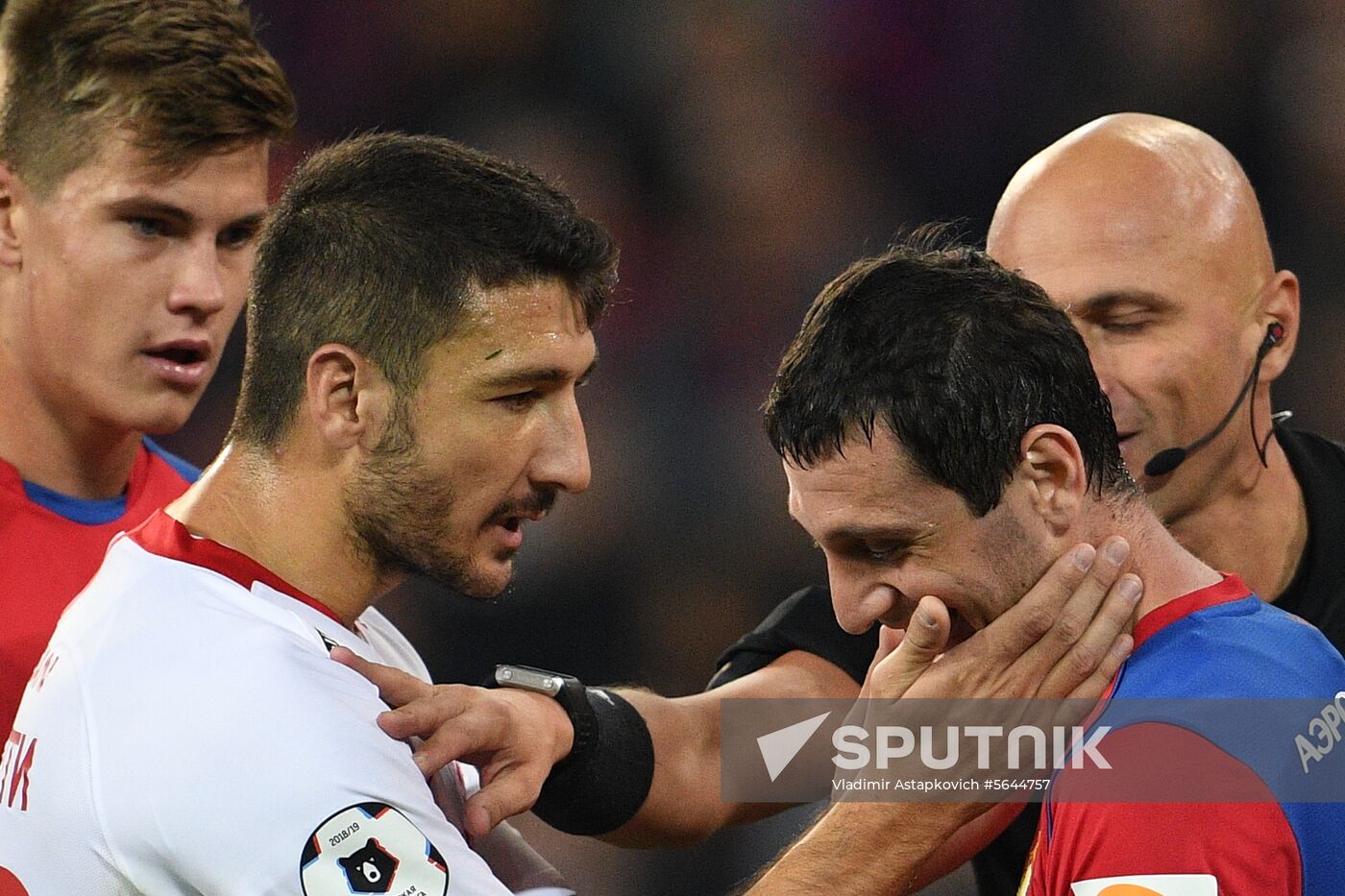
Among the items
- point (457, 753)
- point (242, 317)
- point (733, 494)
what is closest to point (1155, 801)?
point (457, 753)

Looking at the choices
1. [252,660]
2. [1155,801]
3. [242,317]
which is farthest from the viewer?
[242,317]

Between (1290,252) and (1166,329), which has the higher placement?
(1166,329)

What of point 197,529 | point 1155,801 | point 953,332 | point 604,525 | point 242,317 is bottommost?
point 604,525

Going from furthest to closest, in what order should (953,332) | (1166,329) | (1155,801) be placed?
(1166,329), (953,332), (1155,801)

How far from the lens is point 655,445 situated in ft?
20.1

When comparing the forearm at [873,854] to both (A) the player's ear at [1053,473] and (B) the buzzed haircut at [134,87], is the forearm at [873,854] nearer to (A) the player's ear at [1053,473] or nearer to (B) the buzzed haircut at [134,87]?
(A) the player's ear at [1053,473]

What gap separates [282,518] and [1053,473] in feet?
3.90

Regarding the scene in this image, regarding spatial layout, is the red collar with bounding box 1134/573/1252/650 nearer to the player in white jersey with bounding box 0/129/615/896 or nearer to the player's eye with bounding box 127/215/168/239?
the player in white jersey with bounding box 0/129/615/896

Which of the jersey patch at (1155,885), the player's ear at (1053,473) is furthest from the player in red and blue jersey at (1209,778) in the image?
the player's ear at (1053,473)

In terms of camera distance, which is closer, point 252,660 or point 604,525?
point 252,660

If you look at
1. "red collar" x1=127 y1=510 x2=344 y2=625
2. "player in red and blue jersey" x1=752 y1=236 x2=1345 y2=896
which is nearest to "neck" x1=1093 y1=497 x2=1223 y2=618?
"player in red and blue jersey" x1=752 y1=236 x2=1345 y2=896

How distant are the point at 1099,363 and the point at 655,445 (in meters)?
3.04

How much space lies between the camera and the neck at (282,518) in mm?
2469

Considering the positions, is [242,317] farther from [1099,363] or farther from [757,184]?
[1099,363]
